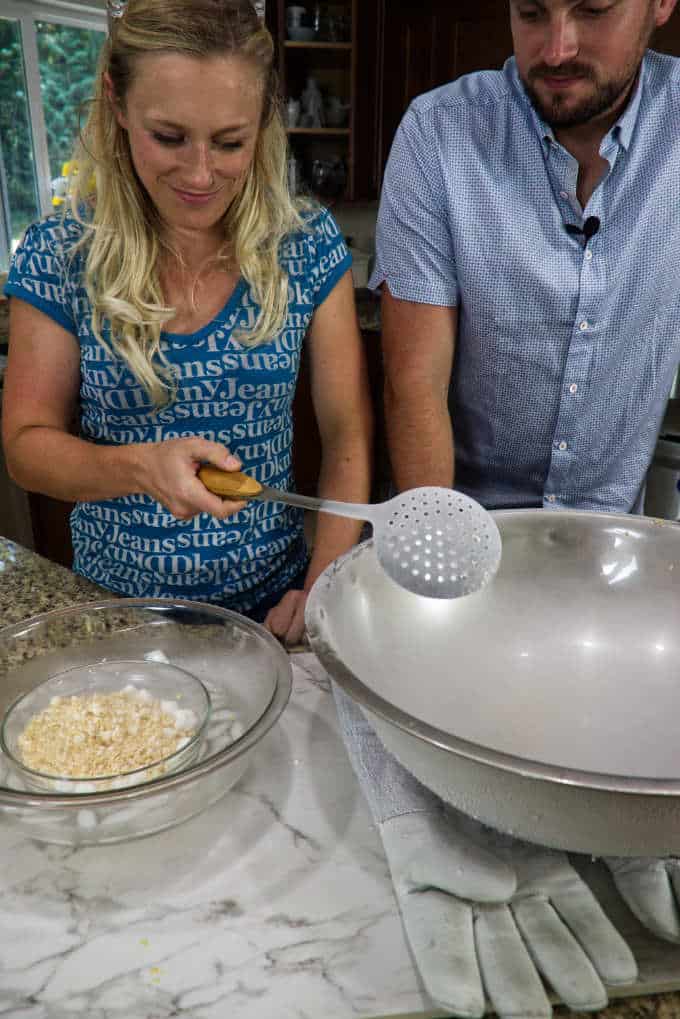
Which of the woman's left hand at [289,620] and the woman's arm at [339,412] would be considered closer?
the woman's left hand at [289,620]

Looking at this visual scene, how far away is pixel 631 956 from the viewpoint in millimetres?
562

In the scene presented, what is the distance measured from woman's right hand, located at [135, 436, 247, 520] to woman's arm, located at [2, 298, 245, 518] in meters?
0.09

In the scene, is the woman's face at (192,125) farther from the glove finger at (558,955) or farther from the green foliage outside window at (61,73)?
the green foliage outside window at (61,73)

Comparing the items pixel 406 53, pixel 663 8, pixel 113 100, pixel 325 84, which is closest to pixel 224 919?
pixel 113 100

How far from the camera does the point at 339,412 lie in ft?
4.27

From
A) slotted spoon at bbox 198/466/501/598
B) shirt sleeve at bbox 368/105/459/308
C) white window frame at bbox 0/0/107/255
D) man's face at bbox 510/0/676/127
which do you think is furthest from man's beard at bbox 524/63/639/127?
white window frame at bbox 0/0/107/255

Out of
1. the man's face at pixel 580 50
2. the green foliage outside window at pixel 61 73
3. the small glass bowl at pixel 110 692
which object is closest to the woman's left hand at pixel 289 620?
the small glass bowl at pixel 110 692

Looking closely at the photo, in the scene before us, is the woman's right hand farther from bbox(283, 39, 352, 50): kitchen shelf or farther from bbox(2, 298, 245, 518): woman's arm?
bbox(283, 39, 352, 50): kitchen shelf

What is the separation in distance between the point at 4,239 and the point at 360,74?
193 centimetres

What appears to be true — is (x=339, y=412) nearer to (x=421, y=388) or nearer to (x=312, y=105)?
(x=421, y=388)

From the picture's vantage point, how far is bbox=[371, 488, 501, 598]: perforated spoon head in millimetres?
782

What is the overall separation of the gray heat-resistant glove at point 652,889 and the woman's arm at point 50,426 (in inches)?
23.8

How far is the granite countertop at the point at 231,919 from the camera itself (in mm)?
557

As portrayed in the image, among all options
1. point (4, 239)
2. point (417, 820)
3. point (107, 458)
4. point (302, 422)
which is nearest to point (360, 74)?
point (302, 422)
